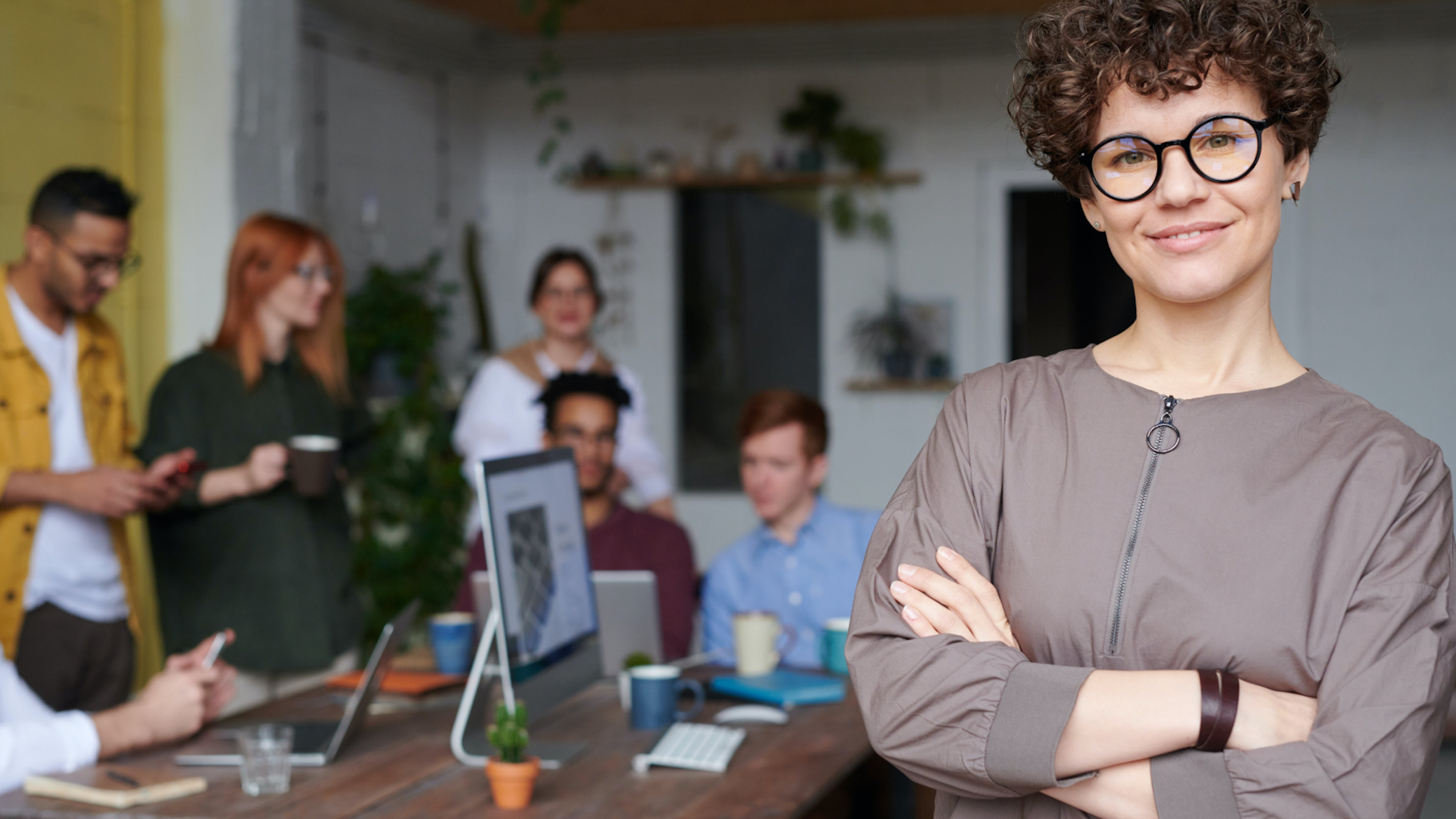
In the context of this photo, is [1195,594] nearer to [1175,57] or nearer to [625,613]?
[1175,57]

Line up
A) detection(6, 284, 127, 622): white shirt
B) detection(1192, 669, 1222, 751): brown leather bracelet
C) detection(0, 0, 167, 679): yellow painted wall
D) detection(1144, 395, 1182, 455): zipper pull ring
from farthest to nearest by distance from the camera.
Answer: detection(0, 0, 167, 679): yellow painted wall, detection(6, 284, 127, 622): white shirt, detection(1144, 395, 1182, 455): zipper pull ring, detection(1192, 669, 1222, 751): brown leather bracelet

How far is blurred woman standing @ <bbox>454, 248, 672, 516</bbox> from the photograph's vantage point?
3.59 meters

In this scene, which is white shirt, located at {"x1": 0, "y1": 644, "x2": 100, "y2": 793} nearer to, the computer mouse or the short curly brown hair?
the computer mouse

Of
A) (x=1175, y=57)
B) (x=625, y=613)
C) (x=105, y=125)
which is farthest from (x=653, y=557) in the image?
(x=1175, y=57)

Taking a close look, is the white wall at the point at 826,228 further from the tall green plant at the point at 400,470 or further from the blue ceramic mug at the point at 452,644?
the blue ceramic mug at the point at 452,644

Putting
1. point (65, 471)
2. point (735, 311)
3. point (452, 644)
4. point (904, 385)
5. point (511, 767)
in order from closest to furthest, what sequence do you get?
point (511, 767) < point (452, 644) < point (65, 471) < point (904, 385) < point (735, 311)

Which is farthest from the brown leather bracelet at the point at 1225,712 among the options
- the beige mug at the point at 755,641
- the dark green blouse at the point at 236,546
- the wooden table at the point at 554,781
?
the dark green blouse at the point at 236,546

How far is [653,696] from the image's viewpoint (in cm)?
210

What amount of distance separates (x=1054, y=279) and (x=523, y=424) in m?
2.91

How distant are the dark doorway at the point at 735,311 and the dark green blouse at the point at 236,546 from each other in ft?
10.4

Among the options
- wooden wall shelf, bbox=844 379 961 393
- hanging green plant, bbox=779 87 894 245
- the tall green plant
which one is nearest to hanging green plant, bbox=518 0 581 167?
the tall green plant

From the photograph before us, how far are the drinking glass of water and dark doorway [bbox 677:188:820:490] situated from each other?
4.17 metres

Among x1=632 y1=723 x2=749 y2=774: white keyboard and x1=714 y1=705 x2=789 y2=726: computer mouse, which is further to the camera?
x1=714 y1=705 x2=789 y2=726: computer mouse

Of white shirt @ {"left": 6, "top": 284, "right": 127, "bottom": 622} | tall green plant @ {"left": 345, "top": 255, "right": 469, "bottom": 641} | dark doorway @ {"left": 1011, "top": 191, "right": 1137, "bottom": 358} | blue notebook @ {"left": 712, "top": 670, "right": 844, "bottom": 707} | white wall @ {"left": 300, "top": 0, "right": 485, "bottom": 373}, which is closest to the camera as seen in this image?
blue notebook @ {"left": 712, "top": 670, "right": 844, "bottom": 707}
